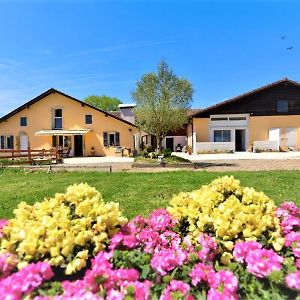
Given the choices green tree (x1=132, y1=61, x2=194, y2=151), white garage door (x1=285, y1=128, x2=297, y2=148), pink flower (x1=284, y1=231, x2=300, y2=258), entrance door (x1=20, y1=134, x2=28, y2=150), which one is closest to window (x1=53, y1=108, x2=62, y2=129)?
entrance door (x1=20, y1=134, x2=28, y2=150)

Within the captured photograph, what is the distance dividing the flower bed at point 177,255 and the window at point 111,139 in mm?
28817

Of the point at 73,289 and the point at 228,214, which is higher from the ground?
the point at 228,214

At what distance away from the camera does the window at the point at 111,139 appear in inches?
1244

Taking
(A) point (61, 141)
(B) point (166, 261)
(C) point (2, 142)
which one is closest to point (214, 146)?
(A) point (61, 141)

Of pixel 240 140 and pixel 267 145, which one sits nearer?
pixel 267 145

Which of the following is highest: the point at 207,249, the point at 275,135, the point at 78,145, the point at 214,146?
the point at 275,135

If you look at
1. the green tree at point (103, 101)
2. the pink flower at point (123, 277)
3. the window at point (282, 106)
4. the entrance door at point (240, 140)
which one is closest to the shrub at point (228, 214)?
the pink flower at point (123, 277)

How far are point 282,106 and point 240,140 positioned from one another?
19.4 ft

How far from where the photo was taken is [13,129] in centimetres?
3183

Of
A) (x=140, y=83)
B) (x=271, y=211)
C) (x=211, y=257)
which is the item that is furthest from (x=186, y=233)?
(x=140, y=83)

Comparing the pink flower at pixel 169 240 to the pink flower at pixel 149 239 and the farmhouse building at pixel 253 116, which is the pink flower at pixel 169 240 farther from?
the farmhouse building at pixel 253 116

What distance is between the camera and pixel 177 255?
2.25 m

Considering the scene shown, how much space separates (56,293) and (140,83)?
22.4 meters

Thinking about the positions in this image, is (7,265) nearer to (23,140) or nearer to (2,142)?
(23,140)
